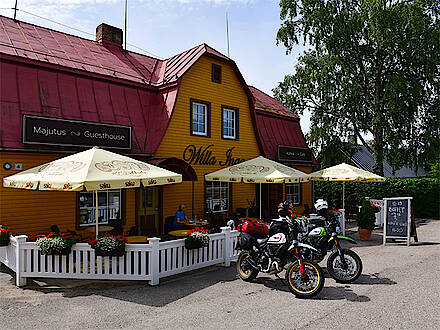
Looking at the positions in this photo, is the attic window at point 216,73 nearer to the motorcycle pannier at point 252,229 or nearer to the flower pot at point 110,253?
the motorcycle pannier at point 252,229

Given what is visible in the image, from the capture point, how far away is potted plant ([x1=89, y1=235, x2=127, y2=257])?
682 cm

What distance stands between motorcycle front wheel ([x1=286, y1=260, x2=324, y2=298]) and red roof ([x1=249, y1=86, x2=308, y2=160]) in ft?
31.3

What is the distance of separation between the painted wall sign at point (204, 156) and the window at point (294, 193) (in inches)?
183

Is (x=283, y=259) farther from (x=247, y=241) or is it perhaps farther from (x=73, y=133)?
(x=73, y=133)

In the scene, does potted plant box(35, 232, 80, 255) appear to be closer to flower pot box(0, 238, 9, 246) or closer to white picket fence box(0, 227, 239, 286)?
white picket fence box(0, 227, 239, 286)

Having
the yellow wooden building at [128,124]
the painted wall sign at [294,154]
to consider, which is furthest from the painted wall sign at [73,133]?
the painted wall sign at [294,154]

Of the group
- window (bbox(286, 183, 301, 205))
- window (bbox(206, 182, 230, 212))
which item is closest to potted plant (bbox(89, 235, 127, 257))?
window (bbox(206, 182, 230, 212))

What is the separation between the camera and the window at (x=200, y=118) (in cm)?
1319

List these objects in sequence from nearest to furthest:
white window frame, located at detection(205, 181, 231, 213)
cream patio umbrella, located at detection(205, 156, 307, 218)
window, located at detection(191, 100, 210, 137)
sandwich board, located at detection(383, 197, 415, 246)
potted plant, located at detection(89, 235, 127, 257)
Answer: potted plant, located at detection(89, 235, 127, 257) → cream patio umbrella, located at detection(205, 156, 307, 218) → sandwich board, located at detection(383, 197, 415, 246) → window, located at detection(191, 100, 210, 137) → white window frame, located at detection(205, 181, 231, 213)

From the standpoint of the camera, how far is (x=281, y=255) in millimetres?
6840

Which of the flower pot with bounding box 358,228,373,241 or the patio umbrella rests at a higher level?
the patio umbrella

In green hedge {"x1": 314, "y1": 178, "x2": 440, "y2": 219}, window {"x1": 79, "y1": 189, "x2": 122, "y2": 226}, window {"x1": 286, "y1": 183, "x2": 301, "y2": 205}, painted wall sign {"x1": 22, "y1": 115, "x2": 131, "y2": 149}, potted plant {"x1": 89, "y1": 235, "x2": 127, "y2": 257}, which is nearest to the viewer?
potted plant {"x1": 89, "y1": 235, "x2": 127, "y2": 257}

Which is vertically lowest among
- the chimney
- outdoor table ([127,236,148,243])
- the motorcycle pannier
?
outdoor table ([127,236,148,243])

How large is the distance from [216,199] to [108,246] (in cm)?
751
